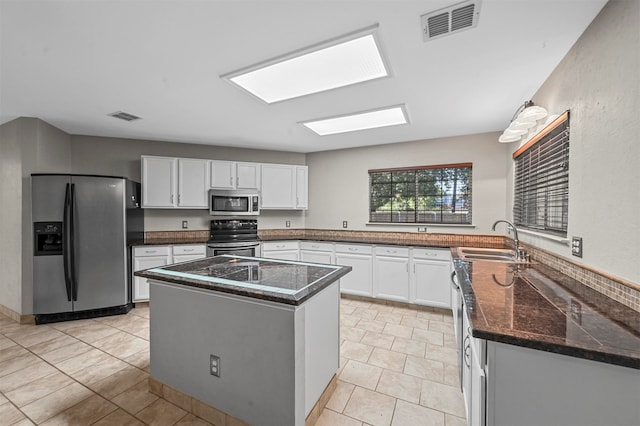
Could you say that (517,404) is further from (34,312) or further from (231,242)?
(34,312)

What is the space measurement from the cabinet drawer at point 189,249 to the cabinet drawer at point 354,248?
207 cm

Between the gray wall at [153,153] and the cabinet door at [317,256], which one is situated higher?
the gray wall at [153,153]

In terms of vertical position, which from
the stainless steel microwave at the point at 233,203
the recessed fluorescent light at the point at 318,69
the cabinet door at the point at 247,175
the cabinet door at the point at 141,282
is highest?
the recessed fluorescent light at the point at 318,69

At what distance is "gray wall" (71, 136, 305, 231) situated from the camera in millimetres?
4074

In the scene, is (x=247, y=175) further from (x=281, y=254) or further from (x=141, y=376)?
(x=141, y=376)

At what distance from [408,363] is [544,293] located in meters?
1.34

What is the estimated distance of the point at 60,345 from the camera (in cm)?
272

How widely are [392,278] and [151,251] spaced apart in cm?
346

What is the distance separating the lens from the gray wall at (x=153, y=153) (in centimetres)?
407

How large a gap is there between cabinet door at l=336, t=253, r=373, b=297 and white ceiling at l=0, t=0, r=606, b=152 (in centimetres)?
210

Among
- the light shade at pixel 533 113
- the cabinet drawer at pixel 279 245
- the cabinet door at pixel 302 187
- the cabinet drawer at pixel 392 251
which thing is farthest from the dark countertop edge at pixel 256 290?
the cabinet door at pixel 302 187

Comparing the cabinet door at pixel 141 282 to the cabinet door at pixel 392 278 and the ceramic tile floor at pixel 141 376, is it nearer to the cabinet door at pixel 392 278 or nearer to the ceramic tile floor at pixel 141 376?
the ceramic tile floor at pixel 141 376

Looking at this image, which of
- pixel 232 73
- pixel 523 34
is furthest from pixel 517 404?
pixel 232 73

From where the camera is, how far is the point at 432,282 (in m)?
3.57
